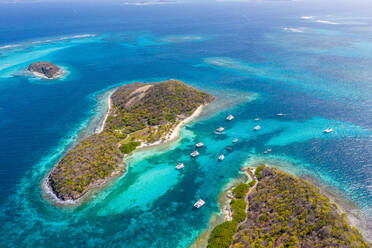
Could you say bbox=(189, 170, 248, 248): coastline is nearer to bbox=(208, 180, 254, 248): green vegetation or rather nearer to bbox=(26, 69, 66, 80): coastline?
bbox=(208, 180, 254, 248): green vegetation

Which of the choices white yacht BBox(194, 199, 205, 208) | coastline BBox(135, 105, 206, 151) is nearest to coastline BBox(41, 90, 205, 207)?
coastline BBox(135, 105, 206, 151)

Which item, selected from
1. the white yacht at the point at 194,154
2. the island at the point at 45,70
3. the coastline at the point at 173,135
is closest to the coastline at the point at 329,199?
the white yacht at the point at 194,154

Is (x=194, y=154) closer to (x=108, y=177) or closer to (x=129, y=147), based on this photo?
(x=129, y=147)

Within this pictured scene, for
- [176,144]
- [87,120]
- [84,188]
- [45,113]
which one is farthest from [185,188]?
[45,113]

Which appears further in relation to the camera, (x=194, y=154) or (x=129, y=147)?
(x=129, y=147)

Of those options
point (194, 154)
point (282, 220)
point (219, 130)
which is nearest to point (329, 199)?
point (282, 220)

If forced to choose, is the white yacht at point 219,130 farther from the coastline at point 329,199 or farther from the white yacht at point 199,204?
the white yacht at point 199,204

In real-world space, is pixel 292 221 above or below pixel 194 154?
above
